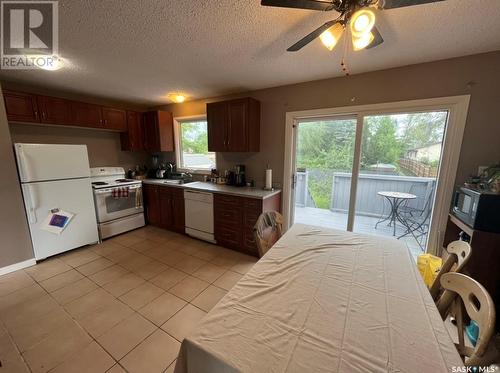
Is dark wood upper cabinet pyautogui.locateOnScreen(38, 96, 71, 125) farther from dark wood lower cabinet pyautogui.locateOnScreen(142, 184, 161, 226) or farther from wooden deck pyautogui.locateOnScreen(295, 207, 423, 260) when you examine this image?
wooden deck pyautogui.locateOnScreen(295, 207, 423, 260)

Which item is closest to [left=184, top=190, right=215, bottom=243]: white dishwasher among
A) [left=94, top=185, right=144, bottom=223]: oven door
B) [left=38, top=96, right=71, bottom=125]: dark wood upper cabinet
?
[left=94, top=185, right=144, bottom=223]: oven door

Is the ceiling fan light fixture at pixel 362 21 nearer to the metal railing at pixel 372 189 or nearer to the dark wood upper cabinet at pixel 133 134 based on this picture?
the metal railing at pixel 372 189

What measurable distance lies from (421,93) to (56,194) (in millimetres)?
4568

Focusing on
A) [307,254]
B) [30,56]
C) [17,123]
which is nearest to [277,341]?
[307,254]

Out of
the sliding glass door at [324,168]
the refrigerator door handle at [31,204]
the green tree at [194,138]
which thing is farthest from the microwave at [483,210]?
the refrigerator door handle at [31,204]

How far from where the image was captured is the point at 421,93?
2.10 meters

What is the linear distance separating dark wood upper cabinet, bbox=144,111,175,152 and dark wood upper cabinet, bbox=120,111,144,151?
10cm

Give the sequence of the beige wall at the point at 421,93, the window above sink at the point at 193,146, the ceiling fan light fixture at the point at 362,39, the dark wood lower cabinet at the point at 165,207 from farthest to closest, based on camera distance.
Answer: the window above sink at the point at 193,146
the dark wood lower cabinet at the point at 165,207
the beige wall at the point at 421,93
the ceiling fan light fixture at the point at 362,39

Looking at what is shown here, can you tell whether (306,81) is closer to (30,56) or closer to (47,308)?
(30,56)

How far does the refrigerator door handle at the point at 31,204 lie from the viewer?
2.44 meters

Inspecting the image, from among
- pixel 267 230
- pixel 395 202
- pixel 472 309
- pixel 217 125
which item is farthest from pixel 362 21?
pixel 217 125

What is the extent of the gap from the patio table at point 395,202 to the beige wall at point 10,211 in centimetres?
448

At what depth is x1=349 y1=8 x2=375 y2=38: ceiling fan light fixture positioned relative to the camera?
997 mm

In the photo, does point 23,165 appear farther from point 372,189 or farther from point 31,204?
point 372,189
